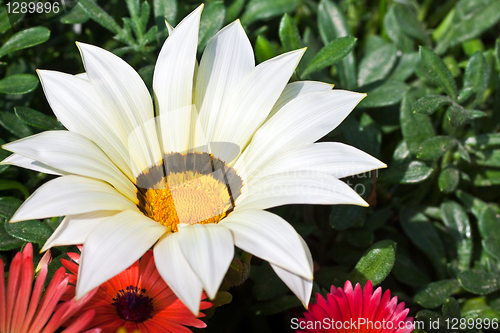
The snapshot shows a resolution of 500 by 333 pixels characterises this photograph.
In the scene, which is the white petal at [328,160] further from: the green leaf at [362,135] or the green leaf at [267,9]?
the green leaf at [267,9]

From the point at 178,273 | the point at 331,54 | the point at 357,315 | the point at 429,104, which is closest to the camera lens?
the point at 178,273

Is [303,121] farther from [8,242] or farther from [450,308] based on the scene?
[8,242]

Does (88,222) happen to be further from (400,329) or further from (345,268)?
(345,268)

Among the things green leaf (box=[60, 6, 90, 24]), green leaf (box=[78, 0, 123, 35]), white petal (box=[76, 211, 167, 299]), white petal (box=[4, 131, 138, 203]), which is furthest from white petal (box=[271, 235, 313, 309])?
green leaf (box=[60, 6, 90, 24])

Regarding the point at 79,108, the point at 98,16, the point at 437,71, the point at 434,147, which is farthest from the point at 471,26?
the point at 79,108

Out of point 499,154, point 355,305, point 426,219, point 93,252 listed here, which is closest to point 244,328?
point 355,305

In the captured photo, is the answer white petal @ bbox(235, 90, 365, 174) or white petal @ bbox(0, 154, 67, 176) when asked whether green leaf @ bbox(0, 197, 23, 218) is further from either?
white petal @ bbox(235, 90, 365, 174)
